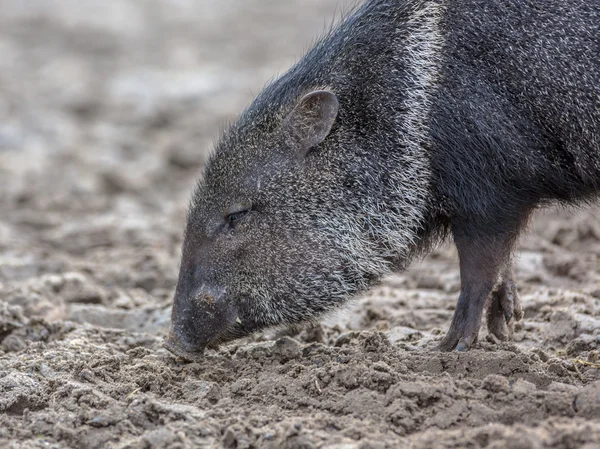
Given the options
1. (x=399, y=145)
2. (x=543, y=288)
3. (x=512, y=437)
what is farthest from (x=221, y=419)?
(x=543, y=288)

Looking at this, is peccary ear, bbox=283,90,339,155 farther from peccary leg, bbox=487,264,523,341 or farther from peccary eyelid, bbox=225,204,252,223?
peccary leg, bbox=487,264,523,341

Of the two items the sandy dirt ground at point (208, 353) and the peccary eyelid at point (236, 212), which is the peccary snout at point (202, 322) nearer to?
the sandy dirt ground at point (208, 353)

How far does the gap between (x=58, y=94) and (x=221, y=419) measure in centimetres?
1085

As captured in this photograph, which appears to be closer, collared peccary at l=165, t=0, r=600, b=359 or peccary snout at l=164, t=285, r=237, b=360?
collared peccary at l=165, t=0, r=600, b=359

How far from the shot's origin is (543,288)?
21.8 ft

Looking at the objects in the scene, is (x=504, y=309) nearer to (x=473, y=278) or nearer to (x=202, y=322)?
(x=473, y=278)

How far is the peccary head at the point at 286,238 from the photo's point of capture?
531cm

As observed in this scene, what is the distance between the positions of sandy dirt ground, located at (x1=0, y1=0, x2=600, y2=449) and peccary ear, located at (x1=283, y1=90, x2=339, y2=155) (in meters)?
1.15

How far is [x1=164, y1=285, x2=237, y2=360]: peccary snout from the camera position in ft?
17.4

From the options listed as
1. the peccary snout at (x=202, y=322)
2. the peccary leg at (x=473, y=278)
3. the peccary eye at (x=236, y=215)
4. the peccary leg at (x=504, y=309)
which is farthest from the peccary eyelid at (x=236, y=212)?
the peccary leg at (x=504, y=309)

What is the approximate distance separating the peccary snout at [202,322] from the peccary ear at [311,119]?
96 centimetres

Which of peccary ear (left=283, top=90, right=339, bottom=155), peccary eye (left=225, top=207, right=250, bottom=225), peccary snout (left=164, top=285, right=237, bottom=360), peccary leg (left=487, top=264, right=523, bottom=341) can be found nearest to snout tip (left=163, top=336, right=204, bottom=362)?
peccary snout (left=164, top=285, right=237, bottom=360)

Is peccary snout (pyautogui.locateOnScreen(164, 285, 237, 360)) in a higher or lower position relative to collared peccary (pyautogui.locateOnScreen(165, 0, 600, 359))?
lower

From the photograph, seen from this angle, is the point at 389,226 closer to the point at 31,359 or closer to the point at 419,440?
the point at 419,440
